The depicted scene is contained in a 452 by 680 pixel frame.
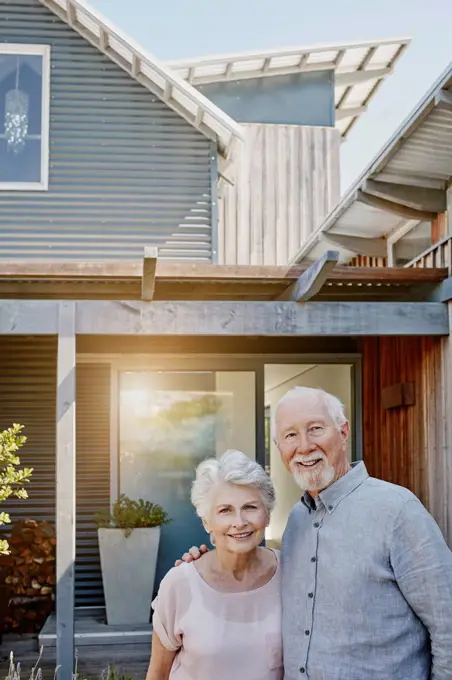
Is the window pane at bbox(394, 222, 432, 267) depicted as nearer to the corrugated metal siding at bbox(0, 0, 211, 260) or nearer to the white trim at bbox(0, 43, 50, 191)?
the corrugated metal siding at bbox(0, 0, 211, 260)

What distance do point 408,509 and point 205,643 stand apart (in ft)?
2.15

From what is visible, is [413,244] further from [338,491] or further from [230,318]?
[338,491]

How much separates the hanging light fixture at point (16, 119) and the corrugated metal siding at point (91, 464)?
7.07ft

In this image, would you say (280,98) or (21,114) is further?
(280,98)

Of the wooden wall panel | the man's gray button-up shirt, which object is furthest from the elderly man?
the wooden wall panel

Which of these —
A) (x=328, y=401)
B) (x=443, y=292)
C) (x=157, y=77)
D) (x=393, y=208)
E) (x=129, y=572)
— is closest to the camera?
(x=328, y=401)

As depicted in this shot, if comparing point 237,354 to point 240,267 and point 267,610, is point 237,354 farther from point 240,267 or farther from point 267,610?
point 267,610

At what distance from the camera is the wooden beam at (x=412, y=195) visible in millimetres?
6559

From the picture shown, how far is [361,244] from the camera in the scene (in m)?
8.66

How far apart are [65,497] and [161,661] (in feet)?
9.71

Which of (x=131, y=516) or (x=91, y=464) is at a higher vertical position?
(x=91, y=464)

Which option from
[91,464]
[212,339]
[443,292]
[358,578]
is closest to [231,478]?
[358,578]

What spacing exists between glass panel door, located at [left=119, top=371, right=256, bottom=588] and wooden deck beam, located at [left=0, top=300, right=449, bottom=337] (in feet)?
6.77

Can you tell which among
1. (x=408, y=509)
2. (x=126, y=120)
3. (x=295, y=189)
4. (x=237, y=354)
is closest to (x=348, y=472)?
(x=408, y=509)
